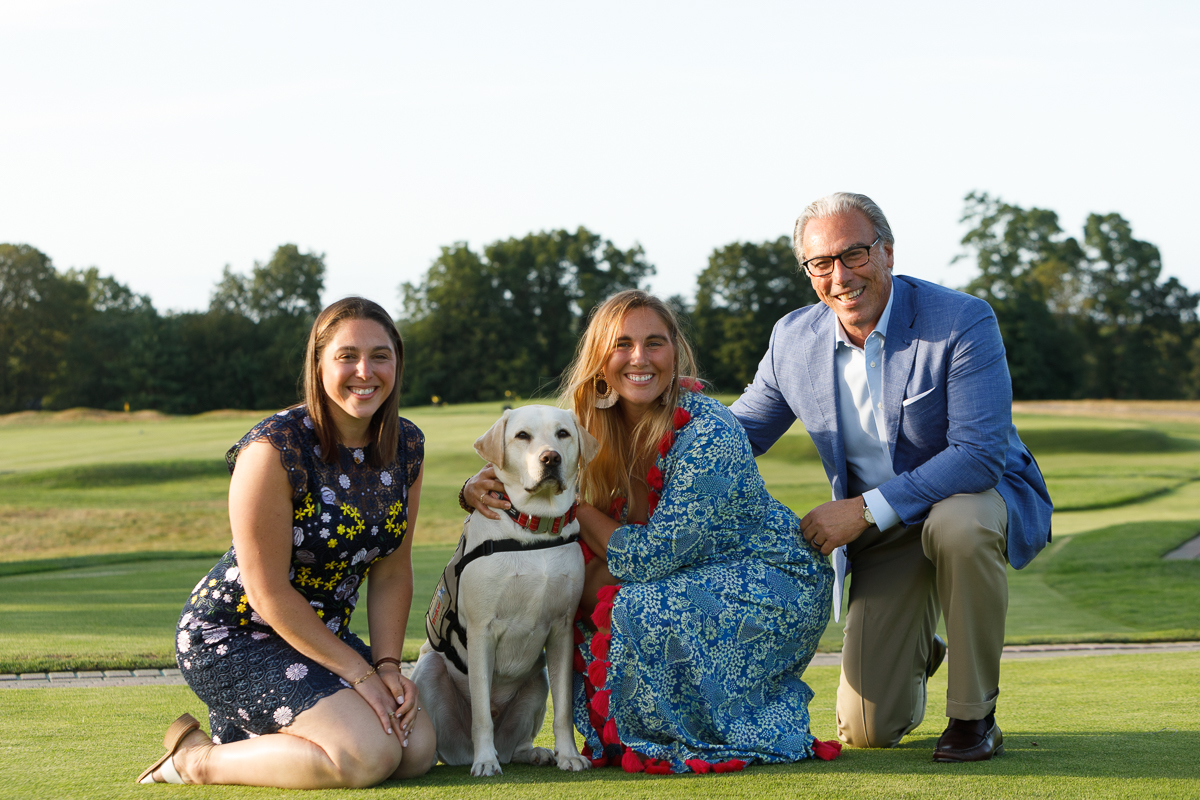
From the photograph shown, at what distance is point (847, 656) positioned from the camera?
431 cm

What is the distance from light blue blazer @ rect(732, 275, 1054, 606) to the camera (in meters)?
3.85

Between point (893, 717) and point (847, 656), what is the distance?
1.06ft

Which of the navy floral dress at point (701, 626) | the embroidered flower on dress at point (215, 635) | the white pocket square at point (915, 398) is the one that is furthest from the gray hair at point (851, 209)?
the embroidered flower on dress at point (215, 635)

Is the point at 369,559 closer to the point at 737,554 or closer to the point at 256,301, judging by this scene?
the point at 737,554

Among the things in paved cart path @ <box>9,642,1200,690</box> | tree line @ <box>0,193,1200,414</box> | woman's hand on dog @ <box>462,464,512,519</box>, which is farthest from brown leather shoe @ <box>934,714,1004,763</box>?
tree line @ <box>0,193,1200,414</box>

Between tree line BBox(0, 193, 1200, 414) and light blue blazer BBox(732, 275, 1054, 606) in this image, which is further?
tree line BBox(0, 193, 1200, 414)

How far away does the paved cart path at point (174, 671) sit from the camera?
5254 millimetres

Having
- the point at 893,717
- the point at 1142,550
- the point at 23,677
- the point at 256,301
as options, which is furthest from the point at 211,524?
the point at 256,301

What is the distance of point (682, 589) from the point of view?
3.56m

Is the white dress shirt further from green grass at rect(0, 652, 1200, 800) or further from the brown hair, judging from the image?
the brown hair

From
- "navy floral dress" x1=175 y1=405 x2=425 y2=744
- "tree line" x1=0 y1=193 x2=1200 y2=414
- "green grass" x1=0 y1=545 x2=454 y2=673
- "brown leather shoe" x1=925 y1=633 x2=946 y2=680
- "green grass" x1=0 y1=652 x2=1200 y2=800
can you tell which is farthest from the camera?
"tree line" x1=0 y1=193 x2=1200 y2=414

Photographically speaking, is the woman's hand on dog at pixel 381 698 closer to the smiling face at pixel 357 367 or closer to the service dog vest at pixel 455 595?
the service dog vest at pixel 455 595

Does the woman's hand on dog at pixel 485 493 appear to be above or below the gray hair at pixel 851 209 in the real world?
below

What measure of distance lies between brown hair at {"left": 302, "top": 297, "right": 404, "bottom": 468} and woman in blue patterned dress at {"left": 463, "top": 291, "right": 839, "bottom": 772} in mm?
382
